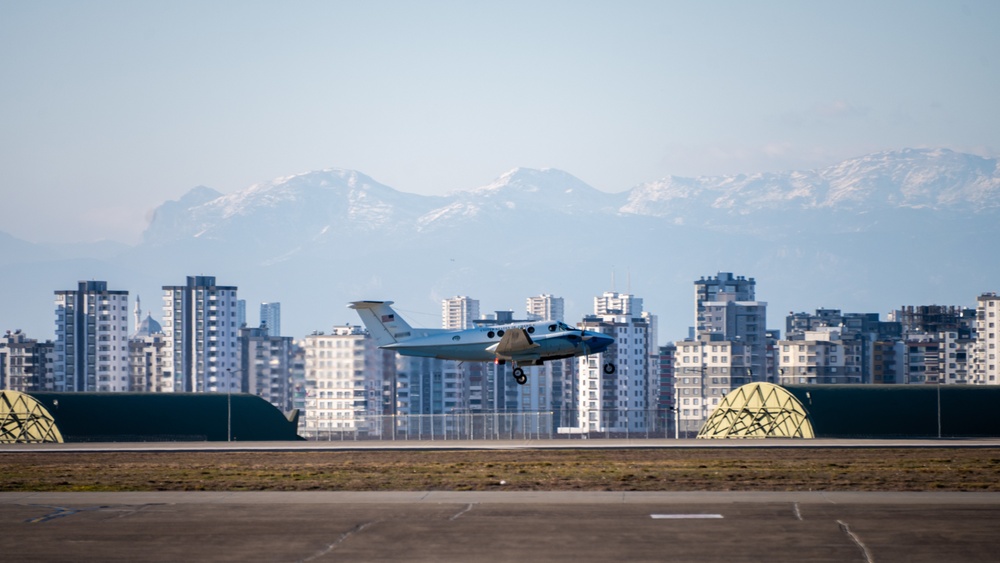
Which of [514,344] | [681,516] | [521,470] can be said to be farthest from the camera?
[514,344]

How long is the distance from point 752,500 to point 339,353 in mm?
96545

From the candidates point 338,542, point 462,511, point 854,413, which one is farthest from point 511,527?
point 854,413

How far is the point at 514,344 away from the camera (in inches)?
2857

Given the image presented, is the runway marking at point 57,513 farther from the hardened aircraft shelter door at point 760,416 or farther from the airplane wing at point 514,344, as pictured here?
the hardened aircraft shelter door at point 760,416

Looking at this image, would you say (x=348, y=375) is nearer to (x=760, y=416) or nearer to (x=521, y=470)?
(x=760, y=416)

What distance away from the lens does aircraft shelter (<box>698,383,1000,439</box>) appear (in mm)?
90812

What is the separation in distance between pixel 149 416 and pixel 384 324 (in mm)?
37428

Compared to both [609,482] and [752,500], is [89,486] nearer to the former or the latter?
[609,482]

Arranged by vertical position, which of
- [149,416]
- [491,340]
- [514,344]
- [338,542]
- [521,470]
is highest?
[491,340]

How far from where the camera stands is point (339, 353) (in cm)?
12888

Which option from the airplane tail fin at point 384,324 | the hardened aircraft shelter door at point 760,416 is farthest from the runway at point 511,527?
the hardened aircraft shelter door at point 760,416

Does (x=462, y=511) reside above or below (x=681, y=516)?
below

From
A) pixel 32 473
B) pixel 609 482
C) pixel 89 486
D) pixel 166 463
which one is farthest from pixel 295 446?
pixel 609 482

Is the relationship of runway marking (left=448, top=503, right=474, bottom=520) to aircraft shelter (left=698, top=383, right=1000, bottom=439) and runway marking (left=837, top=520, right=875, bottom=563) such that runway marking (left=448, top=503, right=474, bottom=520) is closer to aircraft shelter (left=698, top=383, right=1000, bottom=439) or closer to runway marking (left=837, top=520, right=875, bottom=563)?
runway marking (left=837, top=520, right=875, bottom=563)
